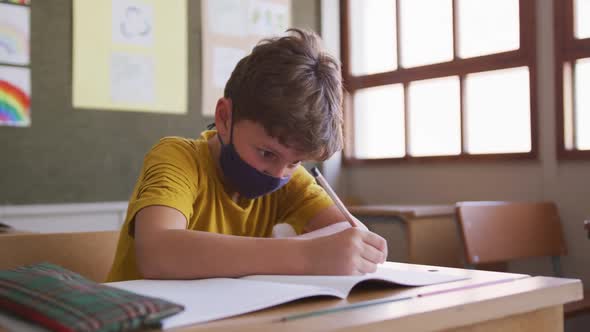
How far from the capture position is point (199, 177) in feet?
4.35

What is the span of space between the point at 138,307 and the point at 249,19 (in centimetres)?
377

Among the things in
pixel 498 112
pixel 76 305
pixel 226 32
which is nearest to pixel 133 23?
pixel 226 32

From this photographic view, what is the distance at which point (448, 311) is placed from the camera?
70cm

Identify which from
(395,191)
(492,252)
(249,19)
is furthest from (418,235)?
(249,19)

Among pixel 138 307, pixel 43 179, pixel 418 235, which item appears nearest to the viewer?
pixel 138 307

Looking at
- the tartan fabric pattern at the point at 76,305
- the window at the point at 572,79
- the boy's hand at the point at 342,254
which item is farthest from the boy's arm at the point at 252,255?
the window at the point at 572,79

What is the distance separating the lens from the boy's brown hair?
1158 millimetres

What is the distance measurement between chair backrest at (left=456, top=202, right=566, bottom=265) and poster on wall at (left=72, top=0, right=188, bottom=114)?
6.67ft

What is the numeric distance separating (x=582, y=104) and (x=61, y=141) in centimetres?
262

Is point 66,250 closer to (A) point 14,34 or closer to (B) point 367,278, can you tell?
(B) point 367,278

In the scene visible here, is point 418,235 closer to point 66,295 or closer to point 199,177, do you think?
point 199,177

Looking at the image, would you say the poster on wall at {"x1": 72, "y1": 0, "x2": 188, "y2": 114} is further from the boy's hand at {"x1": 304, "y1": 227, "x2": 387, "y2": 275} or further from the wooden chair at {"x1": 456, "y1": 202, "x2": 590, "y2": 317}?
the boy's hand at {"x1": 304, "y1": 227, "x2": 387, "y2": 275}

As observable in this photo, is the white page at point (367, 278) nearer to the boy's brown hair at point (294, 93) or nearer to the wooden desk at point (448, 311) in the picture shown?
the wooden desk at point (448, 311)

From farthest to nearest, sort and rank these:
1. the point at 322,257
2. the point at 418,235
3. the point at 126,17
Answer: the point at 126,17
the point at 418,235
the point at 322,257
